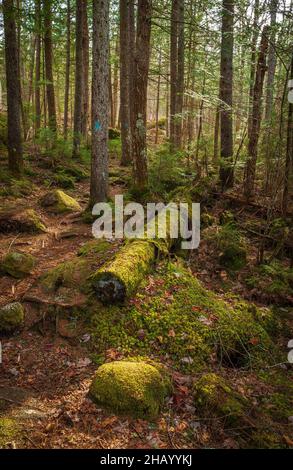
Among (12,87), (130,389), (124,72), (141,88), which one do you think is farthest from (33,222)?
(124,72)

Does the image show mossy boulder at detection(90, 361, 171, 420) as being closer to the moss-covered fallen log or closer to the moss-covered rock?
the moss-covered fallen log

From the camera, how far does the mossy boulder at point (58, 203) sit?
1010 centimetres

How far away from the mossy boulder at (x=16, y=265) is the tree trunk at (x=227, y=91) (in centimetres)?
649

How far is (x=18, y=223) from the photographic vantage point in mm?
8461

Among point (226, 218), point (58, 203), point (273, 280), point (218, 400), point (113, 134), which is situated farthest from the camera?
point (113, 134)

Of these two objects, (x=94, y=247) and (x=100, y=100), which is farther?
(x=100, y=100)

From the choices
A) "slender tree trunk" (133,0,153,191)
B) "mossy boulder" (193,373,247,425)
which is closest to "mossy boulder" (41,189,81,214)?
"slender tree trunk" (133,0,153,191)

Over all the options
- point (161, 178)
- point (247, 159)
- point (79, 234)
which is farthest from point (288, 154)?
point (79, 234)

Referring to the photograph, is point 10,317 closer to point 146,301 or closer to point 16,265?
point 16,265

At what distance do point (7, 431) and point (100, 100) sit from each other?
24.1ft

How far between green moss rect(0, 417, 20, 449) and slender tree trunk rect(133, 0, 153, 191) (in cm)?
706

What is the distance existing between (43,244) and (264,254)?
202 inches

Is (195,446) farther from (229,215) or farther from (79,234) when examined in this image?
(229,215)

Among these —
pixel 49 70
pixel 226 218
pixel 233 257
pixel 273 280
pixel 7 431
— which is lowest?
pixel 7 431
